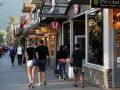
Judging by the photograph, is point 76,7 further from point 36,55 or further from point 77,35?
point 36,55

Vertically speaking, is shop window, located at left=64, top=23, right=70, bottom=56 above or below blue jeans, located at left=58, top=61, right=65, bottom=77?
above

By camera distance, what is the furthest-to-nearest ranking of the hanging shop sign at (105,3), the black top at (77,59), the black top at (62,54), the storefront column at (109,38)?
the black top at (62,54)
the black top at (77,59)
the storefront column at (109,38)
the hanging shop sign at (105,3)

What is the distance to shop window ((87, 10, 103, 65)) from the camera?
16209 millimetres

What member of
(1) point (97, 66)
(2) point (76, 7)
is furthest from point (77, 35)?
(1) point (97, 66)

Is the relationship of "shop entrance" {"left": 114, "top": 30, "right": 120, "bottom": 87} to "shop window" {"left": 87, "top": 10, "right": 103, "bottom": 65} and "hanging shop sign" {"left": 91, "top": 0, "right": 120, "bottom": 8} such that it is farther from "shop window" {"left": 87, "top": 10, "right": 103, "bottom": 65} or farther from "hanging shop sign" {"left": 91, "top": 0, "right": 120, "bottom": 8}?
"hanging shop sign" {"left": 91, "top": 0, "right": 120, "bottom": 8}

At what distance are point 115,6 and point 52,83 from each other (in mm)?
5274

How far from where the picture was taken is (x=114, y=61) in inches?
594

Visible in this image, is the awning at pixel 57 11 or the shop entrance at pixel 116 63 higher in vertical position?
the awning at pixel 57 11

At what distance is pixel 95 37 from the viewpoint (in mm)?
17125

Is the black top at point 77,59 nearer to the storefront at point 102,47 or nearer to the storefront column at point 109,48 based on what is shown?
the storefront at point 102,47

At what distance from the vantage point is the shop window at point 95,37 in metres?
16.2

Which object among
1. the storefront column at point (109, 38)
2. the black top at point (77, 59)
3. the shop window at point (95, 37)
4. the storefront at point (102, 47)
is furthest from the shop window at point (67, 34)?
the storefront column at point (109, 38)

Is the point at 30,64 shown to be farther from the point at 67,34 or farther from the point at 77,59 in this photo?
the point at 67,34

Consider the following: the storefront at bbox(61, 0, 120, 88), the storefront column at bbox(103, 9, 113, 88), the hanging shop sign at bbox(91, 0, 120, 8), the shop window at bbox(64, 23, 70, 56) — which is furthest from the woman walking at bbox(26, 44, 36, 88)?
the shop window at bbox(64, 23, 70, 56)
